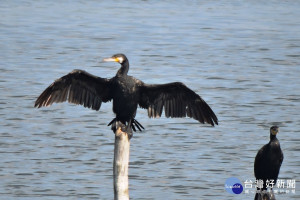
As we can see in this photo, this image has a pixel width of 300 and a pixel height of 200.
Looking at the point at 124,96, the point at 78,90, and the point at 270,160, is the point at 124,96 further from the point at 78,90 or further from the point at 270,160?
the point at 270,160

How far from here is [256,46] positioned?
28844 mm

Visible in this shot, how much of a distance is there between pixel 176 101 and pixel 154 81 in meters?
10.3

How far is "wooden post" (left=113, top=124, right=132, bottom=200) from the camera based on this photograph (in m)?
10.1

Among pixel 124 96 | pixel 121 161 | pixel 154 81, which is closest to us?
pixel 121 161

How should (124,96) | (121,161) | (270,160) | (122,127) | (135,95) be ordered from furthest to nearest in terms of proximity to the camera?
(135,95) < (124,96) < (270,160) < (122,127) < (121,161)

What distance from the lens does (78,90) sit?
1132 centimetres

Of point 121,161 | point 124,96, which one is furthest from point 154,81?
point 121,161

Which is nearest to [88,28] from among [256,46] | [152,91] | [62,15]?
[62,15]

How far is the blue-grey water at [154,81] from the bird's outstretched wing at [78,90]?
8.30 ft

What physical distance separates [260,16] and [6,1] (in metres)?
11.6

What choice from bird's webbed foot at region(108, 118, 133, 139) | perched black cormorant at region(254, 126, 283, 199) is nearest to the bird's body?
bird's webbed foot at region(108, 118, 133, 139)

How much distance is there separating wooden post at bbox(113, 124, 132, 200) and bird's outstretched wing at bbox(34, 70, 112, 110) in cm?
107

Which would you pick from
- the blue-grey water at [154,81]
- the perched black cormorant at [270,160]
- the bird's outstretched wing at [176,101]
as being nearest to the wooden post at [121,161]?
the bird's outstretched wing at [176,101]

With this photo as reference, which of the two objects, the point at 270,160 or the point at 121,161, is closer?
the point at 121,161
